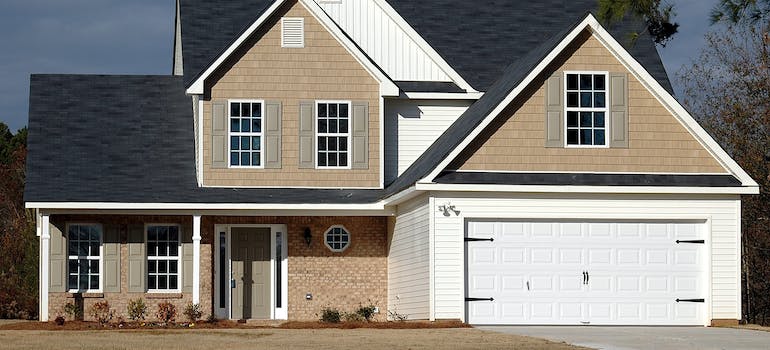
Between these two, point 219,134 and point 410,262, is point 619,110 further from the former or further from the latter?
point 219,134

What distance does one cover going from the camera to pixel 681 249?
26.0 meters

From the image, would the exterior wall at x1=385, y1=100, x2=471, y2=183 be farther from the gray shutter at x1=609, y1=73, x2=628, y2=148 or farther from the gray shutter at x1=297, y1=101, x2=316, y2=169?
the gray shutter at x1=609, y1=73, x2=628, y2=148

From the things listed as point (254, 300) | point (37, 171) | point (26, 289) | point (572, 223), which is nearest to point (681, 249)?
point (572, 223)

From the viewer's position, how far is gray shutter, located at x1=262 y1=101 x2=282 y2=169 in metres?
28.8

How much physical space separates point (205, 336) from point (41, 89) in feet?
35.1

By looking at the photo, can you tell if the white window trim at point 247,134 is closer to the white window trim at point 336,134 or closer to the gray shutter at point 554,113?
the white window trim at point 336,134

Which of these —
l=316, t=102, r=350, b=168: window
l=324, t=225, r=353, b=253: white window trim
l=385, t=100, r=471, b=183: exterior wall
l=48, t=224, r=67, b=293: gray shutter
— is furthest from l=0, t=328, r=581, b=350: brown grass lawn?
l=385, t=100, r=471, b=183: exterior wall

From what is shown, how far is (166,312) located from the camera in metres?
27.9

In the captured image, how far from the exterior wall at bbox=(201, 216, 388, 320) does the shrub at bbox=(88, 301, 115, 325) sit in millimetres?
2693

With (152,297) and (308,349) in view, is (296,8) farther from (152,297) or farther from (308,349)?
(308,349)

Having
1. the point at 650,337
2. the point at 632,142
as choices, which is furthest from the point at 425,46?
the point at 650,337

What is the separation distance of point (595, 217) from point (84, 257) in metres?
10.6

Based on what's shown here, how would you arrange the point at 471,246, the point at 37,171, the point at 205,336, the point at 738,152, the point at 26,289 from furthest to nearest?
the point at 738,152 < the point at 26,289 < the point at 37,171 < the point at 471,246 < the point at 205,336

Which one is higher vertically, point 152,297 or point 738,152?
point 738,152
